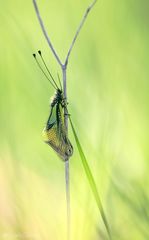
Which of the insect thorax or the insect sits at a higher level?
the insect thorax

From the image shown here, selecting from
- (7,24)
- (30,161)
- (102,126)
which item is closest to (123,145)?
(102,126)

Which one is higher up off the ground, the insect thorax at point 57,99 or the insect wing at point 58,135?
the insect thorax at point 57,99

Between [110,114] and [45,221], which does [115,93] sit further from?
[45,221]

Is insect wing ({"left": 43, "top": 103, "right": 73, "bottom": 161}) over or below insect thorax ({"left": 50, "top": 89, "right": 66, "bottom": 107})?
below

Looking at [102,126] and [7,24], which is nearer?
[102,126]
